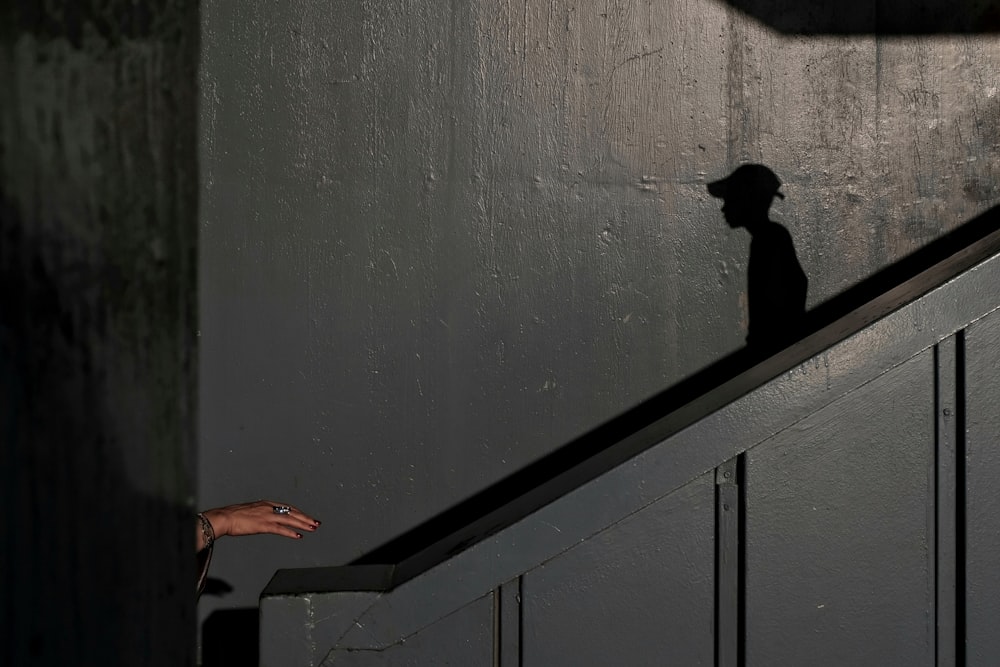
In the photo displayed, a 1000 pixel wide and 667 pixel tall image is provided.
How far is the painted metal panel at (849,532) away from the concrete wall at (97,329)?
2.28 m

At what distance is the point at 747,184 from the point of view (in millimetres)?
5008

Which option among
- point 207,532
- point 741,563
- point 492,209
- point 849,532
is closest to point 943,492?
point 849,532

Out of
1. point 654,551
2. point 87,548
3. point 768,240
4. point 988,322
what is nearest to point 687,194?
point 768,240

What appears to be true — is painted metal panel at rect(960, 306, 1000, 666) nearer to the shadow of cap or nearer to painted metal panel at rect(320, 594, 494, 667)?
painted metal panel at rect(320, 594, 494, 667)

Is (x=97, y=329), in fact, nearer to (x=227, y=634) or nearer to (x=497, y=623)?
(x=497, y=623)

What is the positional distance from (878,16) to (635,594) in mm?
3585

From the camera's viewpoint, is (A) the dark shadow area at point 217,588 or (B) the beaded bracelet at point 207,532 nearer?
(B) the beaded bracelet at point 207,532

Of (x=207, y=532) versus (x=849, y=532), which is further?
(x=207, y=532)

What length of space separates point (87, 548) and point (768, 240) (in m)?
4.67

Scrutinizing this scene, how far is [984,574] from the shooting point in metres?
2.91

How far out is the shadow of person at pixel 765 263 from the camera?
5004 millimetres

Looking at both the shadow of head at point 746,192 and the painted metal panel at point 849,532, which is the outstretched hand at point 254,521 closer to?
the painted metal panel at point 849,532

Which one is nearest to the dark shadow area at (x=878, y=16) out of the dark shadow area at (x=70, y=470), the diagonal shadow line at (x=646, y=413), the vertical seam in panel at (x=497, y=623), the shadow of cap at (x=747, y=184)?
the shadow of cap at (x=747, y=184)

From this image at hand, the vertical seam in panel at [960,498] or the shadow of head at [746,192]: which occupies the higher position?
the shadow of head at [746,192]
